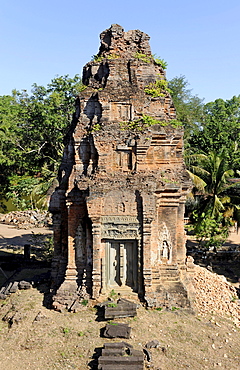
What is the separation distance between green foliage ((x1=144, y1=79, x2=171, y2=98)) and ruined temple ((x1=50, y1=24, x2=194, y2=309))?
4 centimetres

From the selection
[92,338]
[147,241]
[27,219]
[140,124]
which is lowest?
[92,338]

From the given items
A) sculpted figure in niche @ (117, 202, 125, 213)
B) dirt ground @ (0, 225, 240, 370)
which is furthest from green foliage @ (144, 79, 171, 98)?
dirt ground @ (0, 225, 240, 370)

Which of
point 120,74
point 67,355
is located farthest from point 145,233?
point 120,74

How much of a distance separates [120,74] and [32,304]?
8.86 m

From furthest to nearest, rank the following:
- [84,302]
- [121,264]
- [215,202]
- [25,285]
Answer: [215,202] → [25,285] → [121,264] → [84,302]

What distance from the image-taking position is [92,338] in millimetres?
9312

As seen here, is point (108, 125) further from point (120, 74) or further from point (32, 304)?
point (32, 304)

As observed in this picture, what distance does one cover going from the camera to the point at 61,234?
13062mm

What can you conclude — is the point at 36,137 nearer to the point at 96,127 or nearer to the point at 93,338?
the point at 96,127

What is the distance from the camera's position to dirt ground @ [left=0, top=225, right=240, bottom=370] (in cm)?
851

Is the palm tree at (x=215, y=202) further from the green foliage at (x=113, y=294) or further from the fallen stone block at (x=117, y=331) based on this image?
the fallen stone block at (x=117, y=331)

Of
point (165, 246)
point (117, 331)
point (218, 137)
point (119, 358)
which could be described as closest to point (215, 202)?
point (165, 246)

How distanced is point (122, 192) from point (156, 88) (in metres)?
4.44

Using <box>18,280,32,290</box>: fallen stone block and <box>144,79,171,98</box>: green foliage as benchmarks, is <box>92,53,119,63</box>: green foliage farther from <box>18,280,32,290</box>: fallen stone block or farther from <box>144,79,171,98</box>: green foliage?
<box>18,280,32,290</box>: fallen stone block
